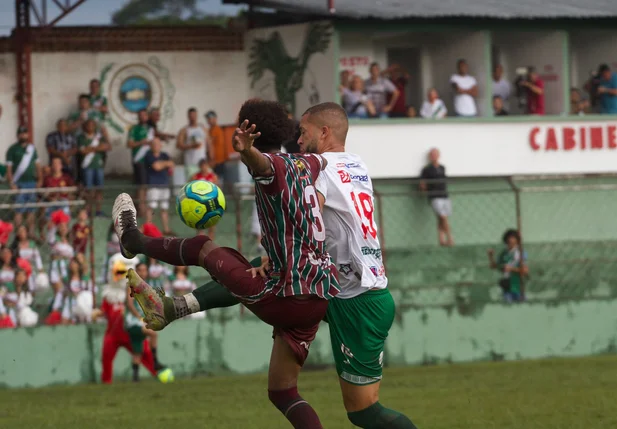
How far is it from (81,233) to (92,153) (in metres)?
4.17

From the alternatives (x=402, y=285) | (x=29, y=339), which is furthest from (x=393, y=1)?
(x=29, y=339)

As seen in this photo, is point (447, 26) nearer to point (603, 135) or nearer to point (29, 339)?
point (603, 135)

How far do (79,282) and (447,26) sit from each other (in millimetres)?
10194

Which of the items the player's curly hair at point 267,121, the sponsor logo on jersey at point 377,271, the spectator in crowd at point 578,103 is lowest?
the sponsor logo on jersey at point 377,271

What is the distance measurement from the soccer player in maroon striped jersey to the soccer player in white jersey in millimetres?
166

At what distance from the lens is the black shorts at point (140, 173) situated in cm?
1944

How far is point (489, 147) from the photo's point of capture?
22.6 meters

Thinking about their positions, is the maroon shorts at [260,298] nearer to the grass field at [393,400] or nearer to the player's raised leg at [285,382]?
the player's raised leg at [285,382]

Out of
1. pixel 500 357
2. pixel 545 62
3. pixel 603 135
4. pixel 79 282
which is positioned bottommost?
pixel 500 357

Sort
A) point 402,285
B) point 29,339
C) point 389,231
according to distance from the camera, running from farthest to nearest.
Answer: point 389,231
point 402,285
point 29,339

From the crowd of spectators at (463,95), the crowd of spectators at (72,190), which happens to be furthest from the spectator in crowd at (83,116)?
the crowd of spectators at (463,95)

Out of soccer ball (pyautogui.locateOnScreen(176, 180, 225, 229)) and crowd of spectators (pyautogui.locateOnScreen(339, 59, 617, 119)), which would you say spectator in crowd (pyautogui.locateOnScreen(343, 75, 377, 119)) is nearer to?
crowd of spectators (pyautogui.locateOnScreen(339, 59, 617, 119))

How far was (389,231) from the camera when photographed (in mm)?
20422

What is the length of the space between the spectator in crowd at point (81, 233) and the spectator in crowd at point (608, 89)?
38.5 ft
